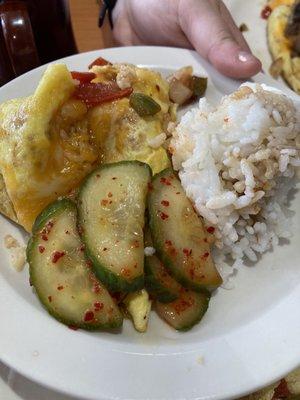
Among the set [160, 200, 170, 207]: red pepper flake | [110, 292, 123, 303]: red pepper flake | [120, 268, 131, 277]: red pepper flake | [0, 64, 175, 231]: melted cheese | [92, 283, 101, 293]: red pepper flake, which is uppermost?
[0, 64, 175, 231]: melted cheese

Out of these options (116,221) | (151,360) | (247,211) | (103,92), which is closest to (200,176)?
(247,211)

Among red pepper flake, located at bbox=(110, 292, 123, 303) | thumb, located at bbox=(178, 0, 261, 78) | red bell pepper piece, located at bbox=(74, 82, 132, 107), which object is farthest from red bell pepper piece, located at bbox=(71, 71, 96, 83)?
red pepper flake, located at bbox=(110, 292, 123, 303)

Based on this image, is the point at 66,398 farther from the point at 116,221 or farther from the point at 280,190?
the point at 280,190

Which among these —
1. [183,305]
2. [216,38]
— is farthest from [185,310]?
[216,38]

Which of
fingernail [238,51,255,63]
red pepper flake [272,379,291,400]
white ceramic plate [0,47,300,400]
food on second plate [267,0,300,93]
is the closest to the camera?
white ceramic plate [0,47,300,400]

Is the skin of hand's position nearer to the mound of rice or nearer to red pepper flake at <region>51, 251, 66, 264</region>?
the mound of rice

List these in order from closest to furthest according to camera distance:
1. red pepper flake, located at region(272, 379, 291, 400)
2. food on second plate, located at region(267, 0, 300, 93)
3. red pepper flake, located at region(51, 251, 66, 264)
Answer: red pepper flake, located at region(51, 251, 66, 264) → red pepper flake, located at region(272, 379, 291, 400) → food on second plate, located at region(267, 0, 300, 93)
